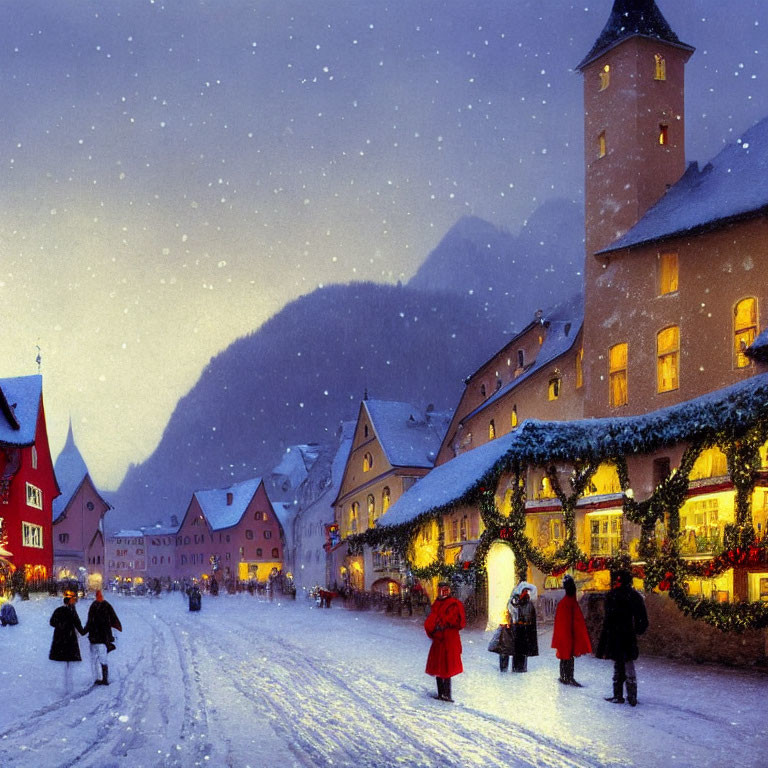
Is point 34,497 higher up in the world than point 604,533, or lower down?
higher up

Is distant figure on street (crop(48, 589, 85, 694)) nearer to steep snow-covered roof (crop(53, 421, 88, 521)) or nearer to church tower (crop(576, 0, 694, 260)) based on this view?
church tower (crop(576, 0, 694, 260))

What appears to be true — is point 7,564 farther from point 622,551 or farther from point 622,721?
point 622,721

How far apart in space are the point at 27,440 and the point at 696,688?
137 feet

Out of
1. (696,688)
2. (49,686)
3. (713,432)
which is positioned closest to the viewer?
(696,688)

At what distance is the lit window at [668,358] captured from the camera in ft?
88.0

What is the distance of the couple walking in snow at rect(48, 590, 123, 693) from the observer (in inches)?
597

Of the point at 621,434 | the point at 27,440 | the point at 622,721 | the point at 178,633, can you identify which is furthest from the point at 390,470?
the point at 622,721

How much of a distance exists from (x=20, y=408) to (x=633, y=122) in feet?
125

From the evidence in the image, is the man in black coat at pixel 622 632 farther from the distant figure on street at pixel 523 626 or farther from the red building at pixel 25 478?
the red building at pixel 25 478

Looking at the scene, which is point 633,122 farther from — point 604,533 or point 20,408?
point 20,408

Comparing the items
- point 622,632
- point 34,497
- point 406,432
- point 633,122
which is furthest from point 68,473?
point 622,632

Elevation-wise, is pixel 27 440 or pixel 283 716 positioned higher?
pixel 27 440

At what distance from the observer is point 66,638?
15.2 meters

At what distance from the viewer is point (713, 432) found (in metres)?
20.6
